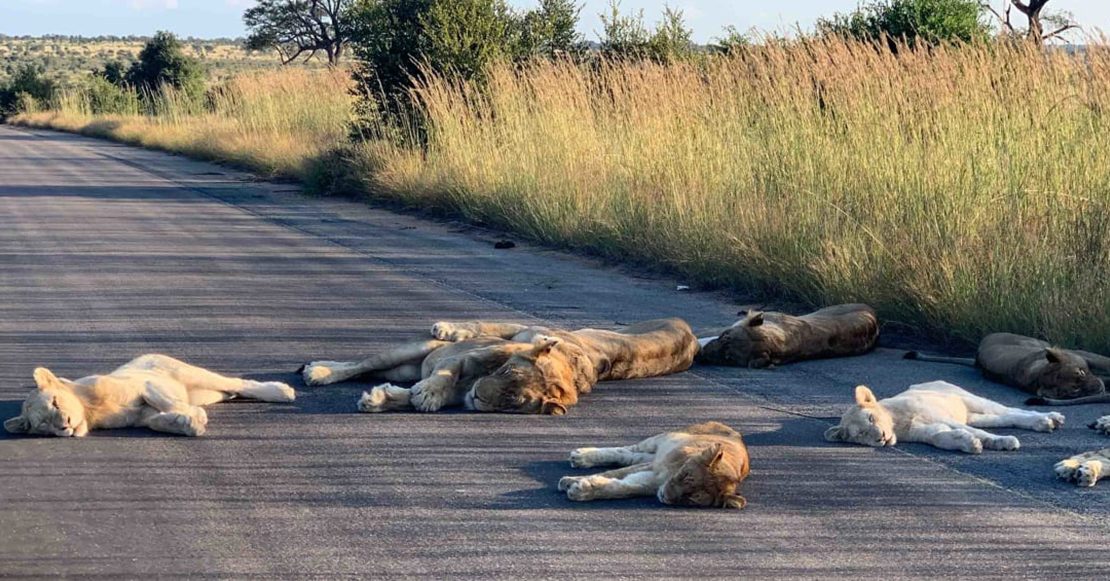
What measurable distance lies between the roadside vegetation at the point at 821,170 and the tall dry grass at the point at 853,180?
0.02 metres

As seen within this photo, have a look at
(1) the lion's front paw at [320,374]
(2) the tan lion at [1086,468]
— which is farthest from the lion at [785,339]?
(2) the tan lion at [1086,468]

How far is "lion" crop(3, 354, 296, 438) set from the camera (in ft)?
20.7

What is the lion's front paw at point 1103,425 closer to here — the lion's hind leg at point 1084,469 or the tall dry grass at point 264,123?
the lion's hind leg at point 1084,469

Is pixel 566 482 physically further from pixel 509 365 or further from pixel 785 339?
pixel 785 339

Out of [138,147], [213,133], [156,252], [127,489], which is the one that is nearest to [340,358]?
[127,489]

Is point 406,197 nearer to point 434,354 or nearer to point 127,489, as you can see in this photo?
point 434,354

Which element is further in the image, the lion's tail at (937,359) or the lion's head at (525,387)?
the lion's tail at (937,359)

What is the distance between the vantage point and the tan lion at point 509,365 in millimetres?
6789

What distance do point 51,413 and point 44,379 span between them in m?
0.15

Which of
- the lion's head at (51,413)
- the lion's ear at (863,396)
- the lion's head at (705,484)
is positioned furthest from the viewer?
the lion's ear at (863,396)

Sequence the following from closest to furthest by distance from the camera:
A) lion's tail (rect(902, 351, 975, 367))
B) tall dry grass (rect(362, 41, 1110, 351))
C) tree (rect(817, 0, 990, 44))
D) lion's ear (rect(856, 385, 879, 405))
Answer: lion's ear (rect(856, 385, 879, 405)) → lion's tail (rect(902, 351, 975, 367)) → tall dry grass (rect(362, 41, 1110, 351)) → tree (rect(817, 0, 990, 44))

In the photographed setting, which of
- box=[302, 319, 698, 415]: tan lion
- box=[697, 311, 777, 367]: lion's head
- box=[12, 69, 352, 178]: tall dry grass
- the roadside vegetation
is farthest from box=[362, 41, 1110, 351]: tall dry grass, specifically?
box=[12, 69, 352, 178]: tall dry grass

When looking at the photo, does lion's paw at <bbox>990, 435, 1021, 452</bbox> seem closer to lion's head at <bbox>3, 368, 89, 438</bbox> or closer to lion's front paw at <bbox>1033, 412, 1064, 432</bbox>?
lion's front paw at <bbox>1033, 412, 1064, 432</bbox>

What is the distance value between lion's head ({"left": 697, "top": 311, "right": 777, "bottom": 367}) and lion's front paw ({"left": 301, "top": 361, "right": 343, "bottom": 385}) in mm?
2138
